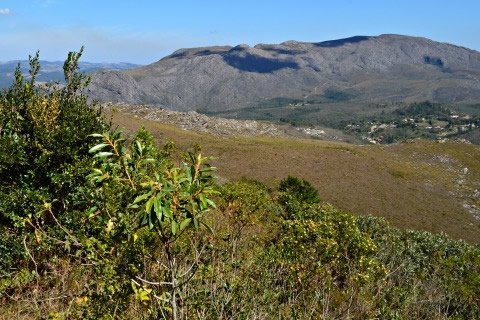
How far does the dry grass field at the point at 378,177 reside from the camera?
195 feet

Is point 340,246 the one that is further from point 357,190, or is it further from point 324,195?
point 357,190

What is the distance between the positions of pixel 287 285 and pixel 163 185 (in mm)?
9583

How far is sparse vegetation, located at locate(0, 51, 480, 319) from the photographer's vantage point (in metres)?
5.72

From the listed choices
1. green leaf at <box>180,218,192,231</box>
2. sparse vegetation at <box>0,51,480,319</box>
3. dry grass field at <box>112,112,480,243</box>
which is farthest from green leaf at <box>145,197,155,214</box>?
dry grass field at <box>112,112,480,243</box>

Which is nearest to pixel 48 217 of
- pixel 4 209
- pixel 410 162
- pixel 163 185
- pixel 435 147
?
pixel 4 209

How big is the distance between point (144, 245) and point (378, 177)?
232ft

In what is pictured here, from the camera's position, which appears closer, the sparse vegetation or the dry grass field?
the sparse vegetation

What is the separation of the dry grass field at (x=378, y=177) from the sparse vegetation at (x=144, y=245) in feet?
130

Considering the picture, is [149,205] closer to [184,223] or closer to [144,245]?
[184,223]

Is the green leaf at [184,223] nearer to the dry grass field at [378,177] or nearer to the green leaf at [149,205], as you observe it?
the green leaf at [149,205]

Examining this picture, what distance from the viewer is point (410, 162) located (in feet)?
312

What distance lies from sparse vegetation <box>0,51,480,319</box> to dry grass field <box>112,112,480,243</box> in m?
39.8

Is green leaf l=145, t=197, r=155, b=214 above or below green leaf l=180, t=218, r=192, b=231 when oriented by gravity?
above

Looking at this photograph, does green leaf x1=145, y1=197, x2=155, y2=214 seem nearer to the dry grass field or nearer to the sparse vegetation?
the sparse vegetation
